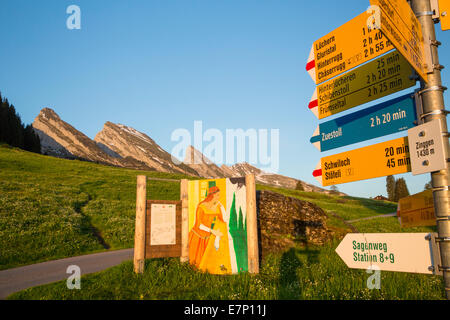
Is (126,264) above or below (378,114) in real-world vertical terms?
below

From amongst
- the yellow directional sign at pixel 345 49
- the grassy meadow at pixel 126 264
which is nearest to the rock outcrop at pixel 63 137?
the grassy meadow at pixel 126 264

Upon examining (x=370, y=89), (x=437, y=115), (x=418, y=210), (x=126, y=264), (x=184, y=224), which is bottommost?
(x=126, y=264)

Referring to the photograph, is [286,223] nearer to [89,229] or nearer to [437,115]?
A: [437,115]

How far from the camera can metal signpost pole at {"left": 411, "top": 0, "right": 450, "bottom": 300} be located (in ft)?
12.0

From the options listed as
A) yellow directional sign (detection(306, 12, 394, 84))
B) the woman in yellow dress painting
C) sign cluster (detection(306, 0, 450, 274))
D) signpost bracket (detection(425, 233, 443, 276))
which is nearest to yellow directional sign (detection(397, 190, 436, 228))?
sign cluster (detection(306, 0, 450, 274))

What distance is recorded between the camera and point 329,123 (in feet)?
18.2

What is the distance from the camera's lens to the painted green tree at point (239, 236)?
29.0 feet

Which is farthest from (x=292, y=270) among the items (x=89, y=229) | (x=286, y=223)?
(x=89, y=229)

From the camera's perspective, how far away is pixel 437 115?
3.84 metres

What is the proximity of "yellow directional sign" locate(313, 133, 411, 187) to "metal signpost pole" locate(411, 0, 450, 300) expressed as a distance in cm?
44

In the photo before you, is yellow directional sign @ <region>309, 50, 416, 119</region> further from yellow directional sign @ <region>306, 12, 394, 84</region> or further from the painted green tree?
the painted green tree

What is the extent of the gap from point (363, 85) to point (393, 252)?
8.57ft

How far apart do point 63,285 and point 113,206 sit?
16.5 meters
